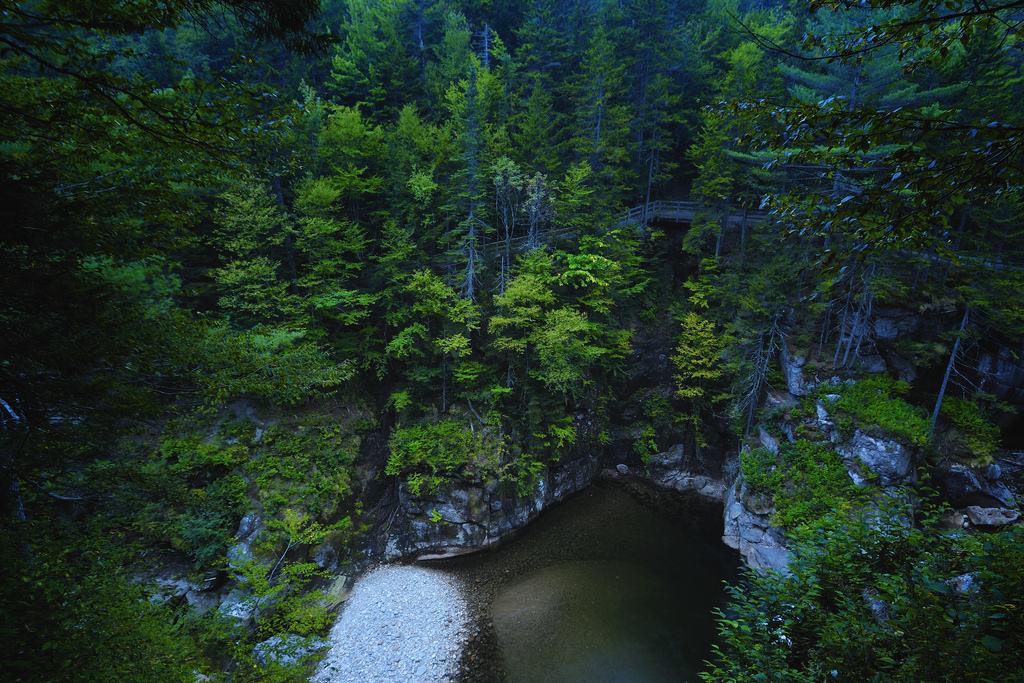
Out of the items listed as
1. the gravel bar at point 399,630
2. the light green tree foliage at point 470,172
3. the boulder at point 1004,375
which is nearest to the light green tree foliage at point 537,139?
the light green tree foliage at point 470,172

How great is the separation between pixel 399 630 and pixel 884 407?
14.6m

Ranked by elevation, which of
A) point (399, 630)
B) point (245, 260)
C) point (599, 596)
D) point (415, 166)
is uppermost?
point (415, 166)

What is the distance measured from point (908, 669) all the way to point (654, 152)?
18.7m

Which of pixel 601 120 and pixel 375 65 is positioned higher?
pixel 375 65

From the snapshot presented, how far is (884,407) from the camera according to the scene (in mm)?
10719

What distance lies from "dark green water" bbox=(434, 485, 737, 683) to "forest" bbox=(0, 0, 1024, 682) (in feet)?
5.50

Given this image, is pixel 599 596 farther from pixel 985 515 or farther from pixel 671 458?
pixel 985 515

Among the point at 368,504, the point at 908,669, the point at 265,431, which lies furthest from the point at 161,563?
the point at 908,669

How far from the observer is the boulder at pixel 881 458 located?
10.1 meters

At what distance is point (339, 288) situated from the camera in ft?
40.8

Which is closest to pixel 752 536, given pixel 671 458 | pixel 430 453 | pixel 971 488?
pixel 671 458

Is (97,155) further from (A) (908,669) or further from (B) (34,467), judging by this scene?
(A) (908,669)

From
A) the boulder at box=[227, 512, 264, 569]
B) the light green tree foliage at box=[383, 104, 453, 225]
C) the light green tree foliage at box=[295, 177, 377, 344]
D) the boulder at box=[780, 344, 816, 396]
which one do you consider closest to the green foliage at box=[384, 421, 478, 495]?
the boulder at box=[227, 512, 264, 569]

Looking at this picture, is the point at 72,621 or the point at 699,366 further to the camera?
the point at 699,366
